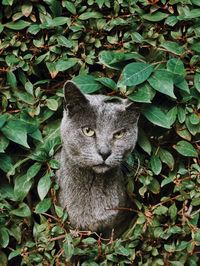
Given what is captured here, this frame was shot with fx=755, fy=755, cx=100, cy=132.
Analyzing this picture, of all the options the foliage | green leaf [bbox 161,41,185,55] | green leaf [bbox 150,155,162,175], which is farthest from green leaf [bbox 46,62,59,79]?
green leaf [bbox 150,155,162,175]

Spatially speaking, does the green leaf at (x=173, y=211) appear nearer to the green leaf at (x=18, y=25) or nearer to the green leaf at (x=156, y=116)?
the green leaf at (x=156, y=116)

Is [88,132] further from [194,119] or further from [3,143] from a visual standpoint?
[194,119]

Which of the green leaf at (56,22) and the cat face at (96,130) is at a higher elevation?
the green leaf at (56,22)

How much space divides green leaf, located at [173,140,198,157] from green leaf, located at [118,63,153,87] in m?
0.45

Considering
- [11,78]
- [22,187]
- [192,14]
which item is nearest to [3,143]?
[22,187]

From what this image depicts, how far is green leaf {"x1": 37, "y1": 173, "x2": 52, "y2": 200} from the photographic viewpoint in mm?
4109

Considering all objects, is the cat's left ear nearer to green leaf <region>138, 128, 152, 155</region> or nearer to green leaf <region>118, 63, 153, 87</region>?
green leaf <region>118, 63, 153, 87</region>

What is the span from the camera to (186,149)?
13.8 feet

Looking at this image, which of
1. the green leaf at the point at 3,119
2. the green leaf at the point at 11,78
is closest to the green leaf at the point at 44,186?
the green leaf at the point at 3,119

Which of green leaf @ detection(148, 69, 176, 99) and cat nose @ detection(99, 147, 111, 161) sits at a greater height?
green leaf @ detection(148, 69, 176, 99)

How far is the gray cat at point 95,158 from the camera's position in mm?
3824

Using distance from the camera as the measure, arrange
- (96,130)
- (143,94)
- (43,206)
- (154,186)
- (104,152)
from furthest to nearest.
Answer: (154,186) < (43,206) < (143,94) < (96,130) < (104,152)

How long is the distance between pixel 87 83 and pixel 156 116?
0.42 metres

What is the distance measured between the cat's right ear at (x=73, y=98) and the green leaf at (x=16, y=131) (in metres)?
0.35
